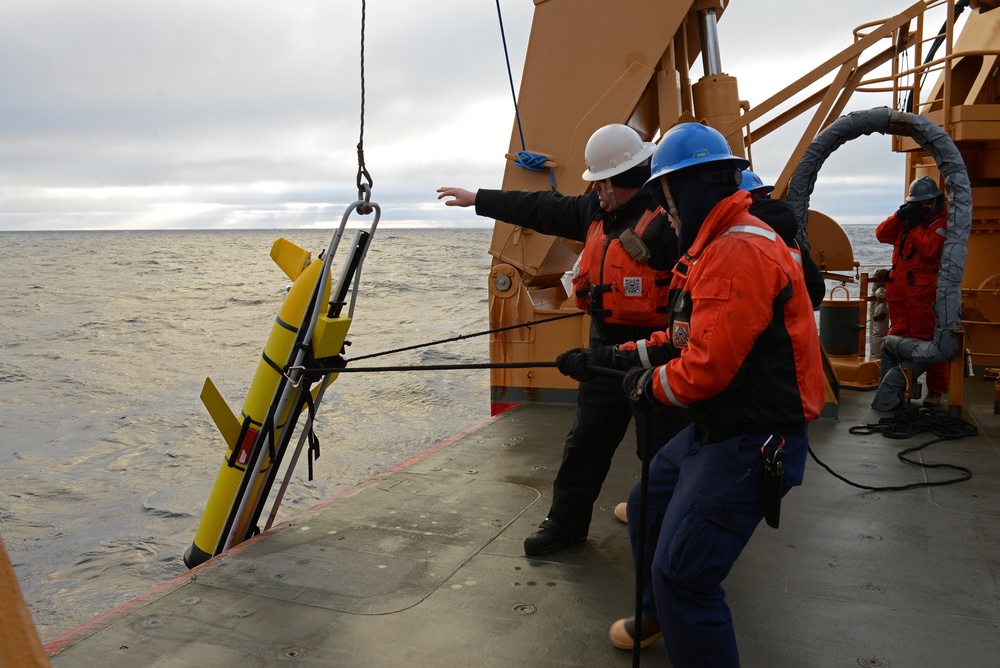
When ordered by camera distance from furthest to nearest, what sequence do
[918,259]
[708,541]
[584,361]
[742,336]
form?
[918,259], [584,361], [708,541], [742,336]

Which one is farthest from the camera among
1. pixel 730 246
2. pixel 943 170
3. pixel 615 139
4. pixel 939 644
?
pixel 943 170

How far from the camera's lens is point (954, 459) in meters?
5.88

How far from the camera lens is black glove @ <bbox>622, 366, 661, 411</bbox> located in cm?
267

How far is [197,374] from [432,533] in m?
15.7

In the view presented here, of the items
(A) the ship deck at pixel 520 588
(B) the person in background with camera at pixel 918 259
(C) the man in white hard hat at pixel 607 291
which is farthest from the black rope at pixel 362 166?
(B) the person in background with camera at pixel 918 259

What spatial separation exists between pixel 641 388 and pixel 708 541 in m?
0.51

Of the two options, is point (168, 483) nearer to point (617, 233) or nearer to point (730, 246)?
point (617, 233)

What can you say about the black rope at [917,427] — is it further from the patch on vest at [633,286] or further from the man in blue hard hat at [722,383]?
the man in blue hard hat at [722,383]

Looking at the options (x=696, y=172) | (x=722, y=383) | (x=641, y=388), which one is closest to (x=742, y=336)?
(x=722, y=383)

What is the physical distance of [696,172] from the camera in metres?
2.64

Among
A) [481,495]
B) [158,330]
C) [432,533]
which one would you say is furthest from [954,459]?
[158,330]

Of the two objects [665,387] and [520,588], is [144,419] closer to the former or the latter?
[520,588]

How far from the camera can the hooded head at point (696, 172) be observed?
262 centimetres

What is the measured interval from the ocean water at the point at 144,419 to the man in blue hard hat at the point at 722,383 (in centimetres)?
577
